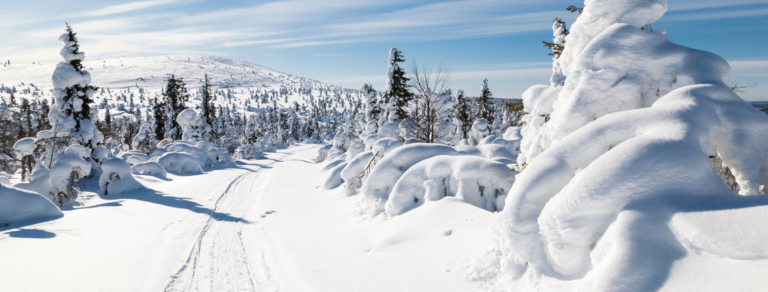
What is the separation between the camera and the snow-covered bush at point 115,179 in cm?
1681

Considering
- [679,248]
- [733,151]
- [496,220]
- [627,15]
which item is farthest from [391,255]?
[627,15]

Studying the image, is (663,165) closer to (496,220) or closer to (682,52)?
(496,220)

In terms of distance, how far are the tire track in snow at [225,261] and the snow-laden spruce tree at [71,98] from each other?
1527cm

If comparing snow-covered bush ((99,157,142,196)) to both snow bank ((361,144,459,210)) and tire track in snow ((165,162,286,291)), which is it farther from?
snow bank ((361,144,459,210))

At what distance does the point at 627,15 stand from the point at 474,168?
13.4 ft

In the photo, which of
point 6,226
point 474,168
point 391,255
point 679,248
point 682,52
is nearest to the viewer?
point 679,248

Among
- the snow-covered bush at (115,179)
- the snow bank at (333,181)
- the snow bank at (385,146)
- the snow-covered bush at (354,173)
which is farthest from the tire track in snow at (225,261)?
the snow-covered bush at (115,179)

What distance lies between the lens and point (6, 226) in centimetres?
879

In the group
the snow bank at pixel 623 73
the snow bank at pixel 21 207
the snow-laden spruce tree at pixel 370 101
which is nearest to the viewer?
the snow bank at pixel 623 73

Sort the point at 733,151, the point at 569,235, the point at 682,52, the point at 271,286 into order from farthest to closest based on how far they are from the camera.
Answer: the point at 271,286 → the point at 682,52 → the point at 733,151 → the point at 569,235

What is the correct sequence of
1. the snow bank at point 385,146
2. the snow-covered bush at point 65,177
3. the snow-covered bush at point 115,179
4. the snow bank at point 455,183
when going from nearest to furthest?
the snow bank at point 455,183 → the snow bank at point 385,146 → the snow-covered bush at point 65,177 → the snow-covered bush at point 115,179

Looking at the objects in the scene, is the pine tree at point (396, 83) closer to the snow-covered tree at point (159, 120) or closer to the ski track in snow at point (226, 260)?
the ski track in snow at point (226, 260)

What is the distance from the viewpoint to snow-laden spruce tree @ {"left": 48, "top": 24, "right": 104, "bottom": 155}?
1995 centimetres

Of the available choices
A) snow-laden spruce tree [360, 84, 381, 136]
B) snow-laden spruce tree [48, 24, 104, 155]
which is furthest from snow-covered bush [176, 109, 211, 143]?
snow-laden spruce tree [360, 84, 381, 136]
